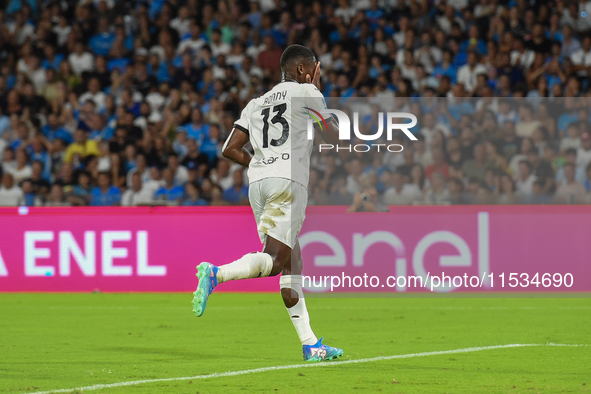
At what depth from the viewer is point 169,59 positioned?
14.5 m

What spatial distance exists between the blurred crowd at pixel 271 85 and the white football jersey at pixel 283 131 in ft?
16.1

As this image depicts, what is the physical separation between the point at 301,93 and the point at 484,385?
209 centimetres

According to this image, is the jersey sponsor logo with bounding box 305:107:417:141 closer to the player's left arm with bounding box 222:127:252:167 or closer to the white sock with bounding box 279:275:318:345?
the player's left arm with bounding box 222:127:252:167

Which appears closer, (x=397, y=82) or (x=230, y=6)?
(x=397, y=82)

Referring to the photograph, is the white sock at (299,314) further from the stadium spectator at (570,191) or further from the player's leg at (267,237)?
the stadium spectator at (570,191)

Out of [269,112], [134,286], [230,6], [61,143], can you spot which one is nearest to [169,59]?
[230,6]

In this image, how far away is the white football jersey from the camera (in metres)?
5.32

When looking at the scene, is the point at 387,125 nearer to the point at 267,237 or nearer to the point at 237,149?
the point at 237,149

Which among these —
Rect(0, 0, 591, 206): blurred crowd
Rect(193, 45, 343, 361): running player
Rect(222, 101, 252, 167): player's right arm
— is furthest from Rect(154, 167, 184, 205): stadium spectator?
Rect(193, 45, 343, 361): running player

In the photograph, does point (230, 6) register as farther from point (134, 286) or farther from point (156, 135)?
point (134, 286)

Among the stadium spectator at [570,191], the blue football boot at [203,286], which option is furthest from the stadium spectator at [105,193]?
the blue football boot at [203,286]

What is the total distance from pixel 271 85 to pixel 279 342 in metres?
7.55

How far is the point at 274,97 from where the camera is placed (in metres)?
5.45

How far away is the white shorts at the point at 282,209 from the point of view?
5.29 m
